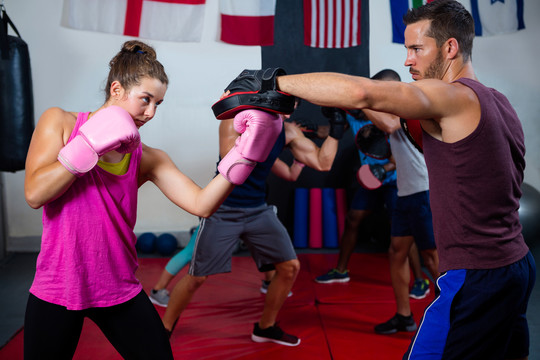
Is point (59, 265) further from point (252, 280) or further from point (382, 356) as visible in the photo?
point (252, 280)

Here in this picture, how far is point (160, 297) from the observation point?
10.6 feet

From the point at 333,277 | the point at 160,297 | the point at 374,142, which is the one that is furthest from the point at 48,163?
the point at 333,277

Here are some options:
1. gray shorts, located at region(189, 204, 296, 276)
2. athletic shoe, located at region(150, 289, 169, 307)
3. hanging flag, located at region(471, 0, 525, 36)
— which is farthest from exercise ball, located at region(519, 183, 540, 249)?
athletic shoe, located at region(150, 289, 169, 307)

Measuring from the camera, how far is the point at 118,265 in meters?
1.49

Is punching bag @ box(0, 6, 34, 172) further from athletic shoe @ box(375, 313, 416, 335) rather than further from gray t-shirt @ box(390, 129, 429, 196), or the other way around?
athletic shoe @ box(375, 313, 416, 335)

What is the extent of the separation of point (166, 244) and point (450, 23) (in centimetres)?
363

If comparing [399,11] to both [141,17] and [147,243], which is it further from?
[147,243]

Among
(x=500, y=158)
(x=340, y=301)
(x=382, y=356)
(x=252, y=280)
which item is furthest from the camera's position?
(x=252, y=280)

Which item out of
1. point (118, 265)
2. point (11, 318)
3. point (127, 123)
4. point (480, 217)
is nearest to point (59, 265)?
point (118, 265)

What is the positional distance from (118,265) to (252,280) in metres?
2.36

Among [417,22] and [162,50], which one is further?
[162,50]

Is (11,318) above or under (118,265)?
under

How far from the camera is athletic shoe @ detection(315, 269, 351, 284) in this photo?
3.68 m

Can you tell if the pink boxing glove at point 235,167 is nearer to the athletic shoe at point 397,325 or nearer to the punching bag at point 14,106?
the athletic shoe at point 397,325
